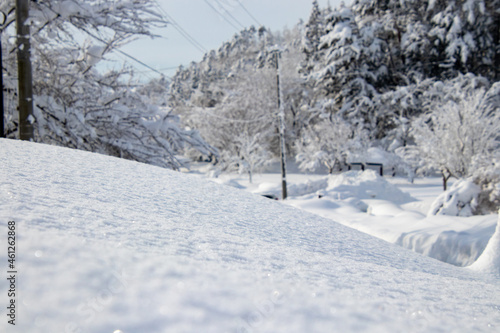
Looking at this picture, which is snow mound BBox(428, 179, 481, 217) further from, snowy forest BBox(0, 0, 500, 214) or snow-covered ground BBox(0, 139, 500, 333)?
snow-covered ground BBox(0, 139, 500, 333)

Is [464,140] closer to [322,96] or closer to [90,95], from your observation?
[90,95]

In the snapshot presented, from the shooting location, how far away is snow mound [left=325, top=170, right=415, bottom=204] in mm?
12883

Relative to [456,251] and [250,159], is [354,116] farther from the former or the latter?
[456,251]

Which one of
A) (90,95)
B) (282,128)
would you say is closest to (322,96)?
(282,128)

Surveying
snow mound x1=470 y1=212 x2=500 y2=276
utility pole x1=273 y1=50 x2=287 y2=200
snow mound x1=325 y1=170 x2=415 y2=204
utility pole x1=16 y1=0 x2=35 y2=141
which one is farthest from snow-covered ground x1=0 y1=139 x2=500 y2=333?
utility pole x1=273 y1=50 x2=287 y2=200

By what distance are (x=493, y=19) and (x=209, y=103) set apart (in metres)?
26.2

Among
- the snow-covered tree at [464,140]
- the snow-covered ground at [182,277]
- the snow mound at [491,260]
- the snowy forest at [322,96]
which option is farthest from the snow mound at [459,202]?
the snow-covered ground at [182,277]

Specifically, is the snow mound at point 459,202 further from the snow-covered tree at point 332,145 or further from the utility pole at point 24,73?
the snow-covered tree at point 332,145

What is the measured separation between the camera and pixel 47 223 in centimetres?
103

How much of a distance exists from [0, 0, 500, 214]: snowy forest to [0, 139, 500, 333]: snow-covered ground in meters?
3.77

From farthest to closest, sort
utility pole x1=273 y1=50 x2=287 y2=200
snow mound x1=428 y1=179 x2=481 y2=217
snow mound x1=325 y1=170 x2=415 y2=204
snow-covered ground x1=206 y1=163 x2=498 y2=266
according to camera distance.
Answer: utility pole x1=273 y1=50 x2=287 y2=200
snow mound x1=325 y1=170 x2=415 y2=204
snow mound x1=428 y1=179 x2=481 y2=217
snow-covered ground x1=206 y1=163 x2=498 y2=266

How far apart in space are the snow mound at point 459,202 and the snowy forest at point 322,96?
0.74 ft

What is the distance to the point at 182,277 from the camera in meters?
0.87

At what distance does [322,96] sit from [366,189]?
17.9 meters
